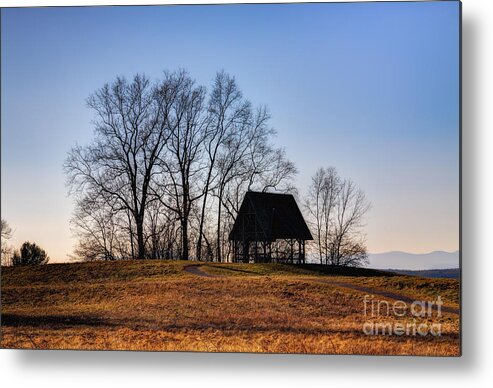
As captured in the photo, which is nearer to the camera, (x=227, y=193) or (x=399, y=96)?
(x=399, y=96)

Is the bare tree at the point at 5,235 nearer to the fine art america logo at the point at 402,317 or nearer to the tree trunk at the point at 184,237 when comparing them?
the tree trunk at the point at 184,237

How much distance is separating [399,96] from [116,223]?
3.22 meters

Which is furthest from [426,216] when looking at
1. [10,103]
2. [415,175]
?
[10,103]

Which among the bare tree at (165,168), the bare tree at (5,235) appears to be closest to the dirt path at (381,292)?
the bare tree at (165,168)

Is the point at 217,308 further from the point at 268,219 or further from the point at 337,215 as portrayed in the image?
the point at 337,215

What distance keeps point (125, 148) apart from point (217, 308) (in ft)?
6.32

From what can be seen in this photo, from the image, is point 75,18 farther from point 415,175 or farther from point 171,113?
point 415,175

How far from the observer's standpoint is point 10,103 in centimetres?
945

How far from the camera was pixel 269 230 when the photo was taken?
31.6 feet

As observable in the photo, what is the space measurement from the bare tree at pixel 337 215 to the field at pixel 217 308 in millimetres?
199

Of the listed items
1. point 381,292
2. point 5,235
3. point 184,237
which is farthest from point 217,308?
point 5,235

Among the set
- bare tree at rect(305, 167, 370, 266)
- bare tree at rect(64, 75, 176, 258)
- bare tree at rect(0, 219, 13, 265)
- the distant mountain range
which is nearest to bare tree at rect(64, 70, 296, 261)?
bare tree at rect(64, 75, 176, 258)

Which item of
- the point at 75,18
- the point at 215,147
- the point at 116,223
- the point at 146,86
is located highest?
the point at 75,18

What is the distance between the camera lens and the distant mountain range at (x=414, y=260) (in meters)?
8.58
